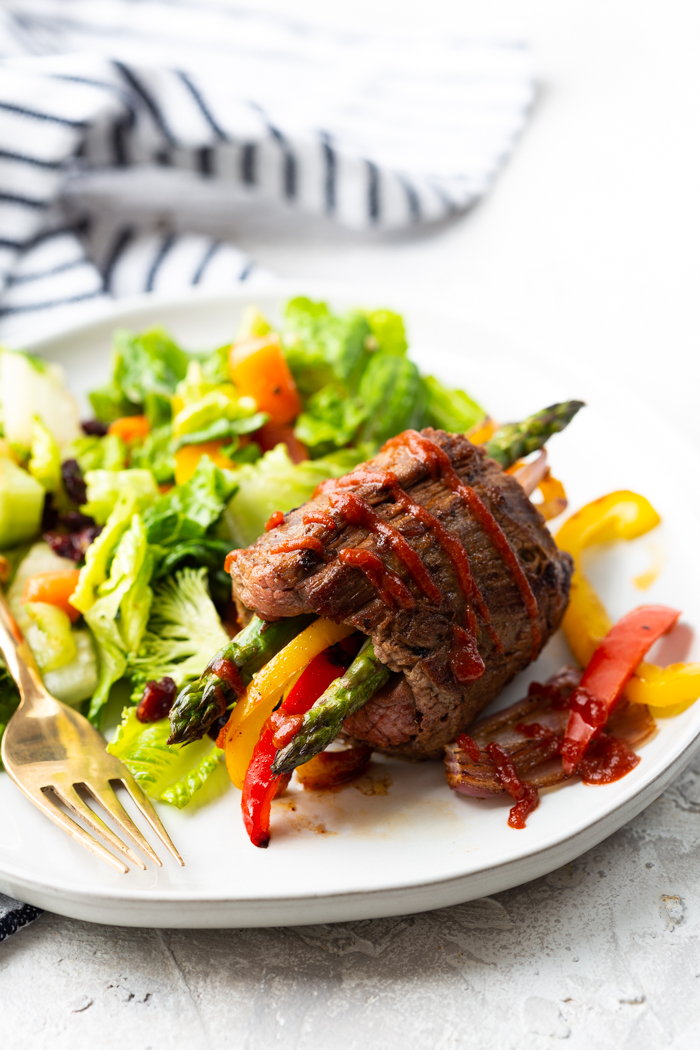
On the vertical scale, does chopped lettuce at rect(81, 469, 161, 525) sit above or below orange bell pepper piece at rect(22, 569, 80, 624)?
above

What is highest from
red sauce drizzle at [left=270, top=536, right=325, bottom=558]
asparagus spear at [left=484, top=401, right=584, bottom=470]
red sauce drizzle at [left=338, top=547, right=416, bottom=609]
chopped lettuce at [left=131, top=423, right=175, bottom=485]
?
asparagus spear at [left=484, top=401, right=584, bottom=470]

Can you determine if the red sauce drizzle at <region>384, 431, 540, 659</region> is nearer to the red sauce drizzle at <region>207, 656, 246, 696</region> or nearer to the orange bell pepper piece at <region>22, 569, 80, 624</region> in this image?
the red sauce drizzle at <region>207, 656, 246, 696</region>

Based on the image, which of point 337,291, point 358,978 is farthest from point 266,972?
point 337,291

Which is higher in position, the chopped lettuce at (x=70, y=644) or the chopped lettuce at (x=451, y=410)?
the chopped lettuce at (x=451, y=410)

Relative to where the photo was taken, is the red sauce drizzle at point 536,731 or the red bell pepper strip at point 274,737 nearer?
the red bell pepper strip at point 274,737

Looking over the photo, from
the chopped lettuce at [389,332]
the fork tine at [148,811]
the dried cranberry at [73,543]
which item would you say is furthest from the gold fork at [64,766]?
the chopped lettuce at [389,332]

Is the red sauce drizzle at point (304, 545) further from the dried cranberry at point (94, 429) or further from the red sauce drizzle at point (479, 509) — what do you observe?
the dried cranberry at point (94, 429)

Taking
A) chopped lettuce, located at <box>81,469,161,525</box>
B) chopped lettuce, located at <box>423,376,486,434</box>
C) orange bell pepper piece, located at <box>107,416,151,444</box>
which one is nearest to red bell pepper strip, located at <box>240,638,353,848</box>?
chopped lettuce, located at <box>81,469,161,525</box>
